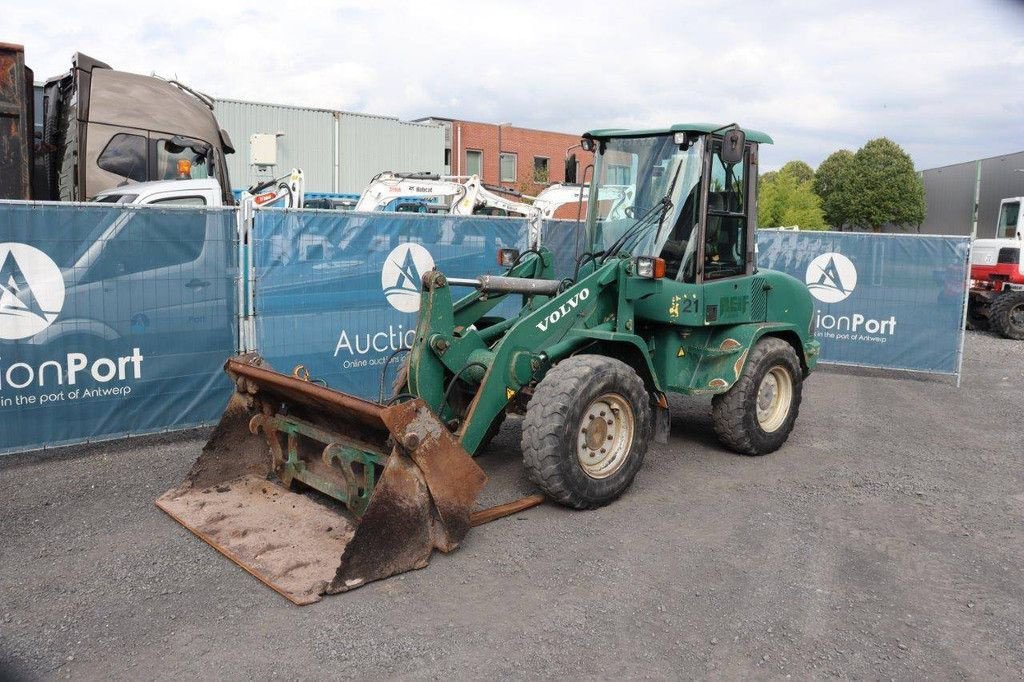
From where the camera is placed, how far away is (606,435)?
19.0 ft

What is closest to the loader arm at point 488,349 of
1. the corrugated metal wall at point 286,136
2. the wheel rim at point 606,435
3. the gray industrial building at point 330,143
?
the wheel rim at point 606,435

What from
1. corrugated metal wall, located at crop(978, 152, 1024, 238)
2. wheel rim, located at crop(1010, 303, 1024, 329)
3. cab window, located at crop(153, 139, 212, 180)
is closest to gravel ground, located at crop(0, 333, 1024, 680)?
cab window, located at crop(153, 139, 212, 180)

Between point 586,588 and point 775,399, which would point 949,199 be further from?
point 586,588

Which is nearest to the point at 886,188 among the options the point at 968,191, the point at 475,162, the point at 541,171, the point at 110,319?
the point at 968,191

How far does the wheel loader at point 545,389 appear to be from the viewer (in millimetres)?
4715

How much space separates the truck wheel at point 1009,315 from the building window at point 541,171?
2381 centimetres

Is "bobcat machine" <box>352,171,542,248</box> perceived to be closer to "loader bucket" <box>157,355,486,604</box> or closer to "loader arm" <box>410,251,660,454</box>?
"loader arm" <box>410,251,660,454</box>

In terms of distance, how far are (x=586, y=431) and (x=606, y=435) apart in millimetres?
231

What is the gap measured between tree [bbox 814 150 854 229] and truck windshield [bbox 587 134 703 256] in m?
34.5

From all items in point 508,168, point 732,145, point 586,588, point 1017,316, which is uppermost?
point 508,168

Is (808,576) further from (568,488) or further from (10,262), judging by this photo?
(10,262)

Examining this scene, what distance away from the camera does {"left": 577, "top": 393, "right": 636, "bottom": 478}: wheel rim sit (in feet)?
18.5

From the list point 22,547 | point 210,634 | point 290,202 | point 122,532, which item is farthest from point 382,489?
point 290,202

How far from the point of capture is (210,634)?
157 inches
